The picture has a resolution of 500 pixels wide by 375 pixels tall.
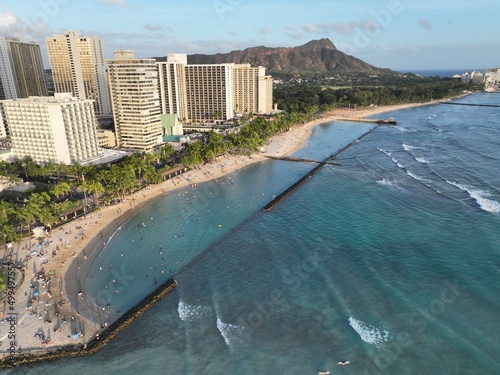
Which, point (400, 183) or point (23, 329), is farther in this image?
point (400, 183)

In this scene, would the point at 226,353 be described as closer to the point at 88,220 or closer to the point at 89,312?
the point at 89,312

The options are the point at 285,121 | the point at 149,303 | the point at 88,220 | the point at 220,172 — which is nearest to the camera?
the point at 149,303

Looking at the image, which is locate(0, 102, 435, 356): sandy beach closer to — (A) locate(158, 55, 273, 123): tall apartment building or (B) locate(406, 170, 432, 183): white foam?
(B) locate(406, 170, 432, 183): white foam

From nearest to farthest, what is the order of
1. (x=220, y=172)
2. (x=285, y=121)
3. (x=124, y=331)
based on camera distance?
(x=124, y=331)
(x=220, y=172)
(x=285, y=121)

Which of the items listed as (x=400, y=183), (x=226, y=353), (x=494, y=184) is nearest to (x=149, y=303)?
(x=226, y=353)

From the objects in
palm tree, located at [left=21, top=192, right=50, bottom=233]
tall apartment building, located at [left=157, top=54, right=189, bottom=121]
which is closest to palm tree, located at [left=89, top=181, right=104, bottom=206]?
palm tree, located at [left=21, top=192, right=50, bottom=233]

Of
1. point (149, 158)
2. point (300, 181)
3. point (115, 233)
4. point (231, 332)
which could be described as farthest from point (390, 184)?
point (115, 233)
